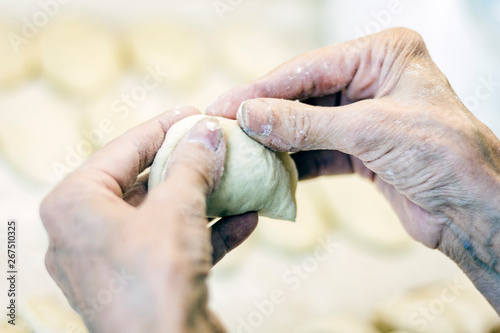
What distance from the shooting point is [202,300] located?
636 mm

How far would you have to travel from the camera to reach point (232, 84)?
1.92 metres

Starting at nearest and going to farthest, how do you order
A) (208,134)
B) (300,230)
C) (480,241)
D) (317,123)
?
(208,134), (317,123), (480,241), (300,230)

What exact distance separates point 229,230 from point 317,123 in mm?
378

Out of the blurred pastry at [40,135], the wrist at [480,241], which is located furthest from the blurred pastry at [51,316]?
the wrist at [480,241]

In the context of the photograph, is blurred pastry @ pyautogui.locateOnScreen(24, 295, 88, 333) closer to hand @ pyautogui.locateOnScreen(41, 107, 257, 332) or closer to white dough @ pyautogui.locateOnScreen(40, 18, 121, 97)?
hand @ pyautogui.locateOnScreen(41, 107, 257, 332)

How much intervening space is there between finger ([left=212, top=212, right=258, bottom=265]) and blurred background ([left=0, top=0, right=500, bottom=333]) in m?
0.61

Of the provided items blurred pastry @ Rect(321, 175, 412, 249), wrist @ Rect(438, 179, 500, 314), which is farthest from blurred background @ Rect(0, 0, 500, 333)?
wrist @ Rect(438, 179, 500, 314)

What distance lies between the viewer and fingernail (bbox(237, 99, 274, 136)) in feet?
3.14

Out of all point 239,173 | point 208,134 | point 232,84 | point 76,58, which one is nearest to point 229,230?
point 239,173

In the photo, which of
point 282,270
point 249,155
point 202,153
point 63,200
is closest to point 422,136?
point 249,155

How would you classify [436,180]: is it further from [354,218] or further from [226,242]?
[354,218]

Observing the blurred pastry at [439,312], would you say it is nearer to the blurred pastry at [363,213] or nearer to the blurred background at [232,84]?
the blurred background at [232,84]

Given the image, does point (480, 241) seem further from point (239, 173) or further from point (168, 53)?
point (168, 53)

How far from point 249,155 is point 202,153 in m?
0.18
